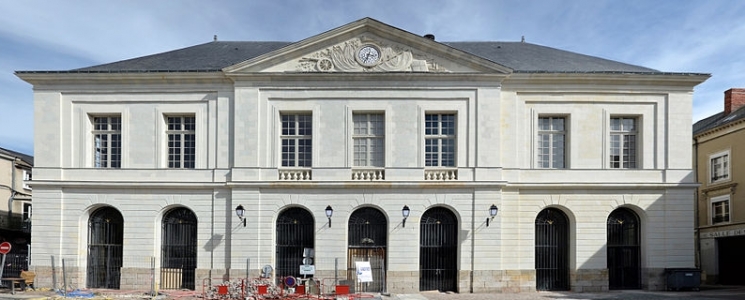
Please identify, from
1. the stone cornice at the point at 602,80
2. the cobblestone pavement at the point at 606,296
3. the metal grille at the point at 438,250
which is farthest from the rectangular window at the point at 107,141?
the stone cornice at the point at 602,80

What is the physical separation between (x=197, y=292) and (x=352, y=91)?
927 cm

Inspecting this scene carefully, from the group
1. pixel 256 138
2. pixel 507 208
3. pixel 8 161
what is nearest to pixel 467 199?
pixel 507 208

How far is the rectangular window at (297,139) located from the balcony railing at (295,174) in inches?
12.2

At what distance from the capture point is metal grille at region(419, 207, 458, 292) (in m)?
20.8

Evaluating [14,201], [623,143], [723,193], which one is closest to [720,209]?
[723,193]

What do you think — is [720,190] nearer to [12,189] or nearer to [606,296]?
[606,296]

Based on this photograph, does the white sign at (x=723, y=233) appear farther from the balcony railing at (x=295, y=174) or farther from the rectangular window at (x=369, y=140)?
the balcony railing at (x=295, y=174)

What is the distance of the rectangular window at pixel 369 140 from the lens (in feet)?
69.1

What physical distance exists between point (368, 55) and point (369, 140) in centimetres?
320

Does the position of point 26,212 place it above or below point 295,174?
below

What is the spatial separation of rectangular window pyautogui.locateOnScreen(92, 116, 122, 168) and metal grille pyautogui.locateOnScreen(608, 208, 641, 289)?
19261 mm

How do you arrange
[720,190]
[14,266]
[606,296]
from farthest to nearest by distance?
[720,190] < [14,266] < [606,296]

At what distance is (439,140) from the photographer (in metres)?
21.1

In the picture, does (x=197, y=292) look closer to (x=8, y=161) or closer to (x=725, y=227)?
(x=8, y=161)
